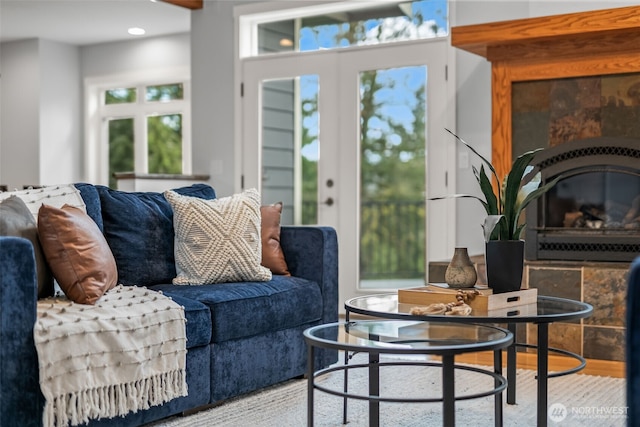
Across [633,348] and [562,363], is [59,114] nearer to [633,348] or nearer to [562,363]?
[562,363]

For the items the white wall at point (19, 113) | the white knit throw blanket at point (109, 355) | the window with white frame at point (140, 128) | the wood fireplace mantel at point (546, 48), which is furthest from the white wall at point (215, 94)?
the white knit throw blanket at point (109, 355)

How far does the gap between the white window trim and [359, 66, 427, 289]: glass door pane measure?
2945mm

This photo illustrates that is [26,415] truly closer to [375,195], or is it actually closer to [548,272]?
[548,272]

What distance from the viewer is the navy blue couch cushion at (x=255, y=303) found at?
3.25 m

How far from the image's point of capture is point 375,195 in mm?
6020

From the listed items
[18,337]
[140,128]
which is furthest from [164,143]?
[18,337]

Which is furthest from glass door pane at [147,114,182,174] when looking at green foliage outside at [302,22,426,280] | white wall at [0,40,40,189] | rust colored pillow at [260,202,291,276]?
rust colored pillow at [260,202,291,276]

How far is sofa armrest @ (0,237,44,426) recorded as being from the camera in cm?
241

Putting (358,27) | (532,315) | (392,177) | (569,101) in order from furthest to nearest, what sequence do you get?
(358,27)
(392,177)
(569,101)
(532,315)

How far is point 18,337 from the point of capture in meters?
2.44

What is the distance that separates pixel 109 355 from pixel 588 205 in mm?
2893

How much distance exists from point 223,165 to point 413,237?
1.68 m

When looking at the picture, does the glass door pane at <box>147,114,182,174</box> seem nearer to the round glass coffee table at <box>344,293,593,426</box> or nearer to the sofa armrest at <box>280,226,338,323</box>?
the sofa armrest at <box>280,226,338,323</box>

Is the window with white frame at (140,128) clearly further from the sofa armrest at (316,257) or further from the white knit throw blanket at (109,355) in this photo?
the white knit throw blanket at (109,355)
